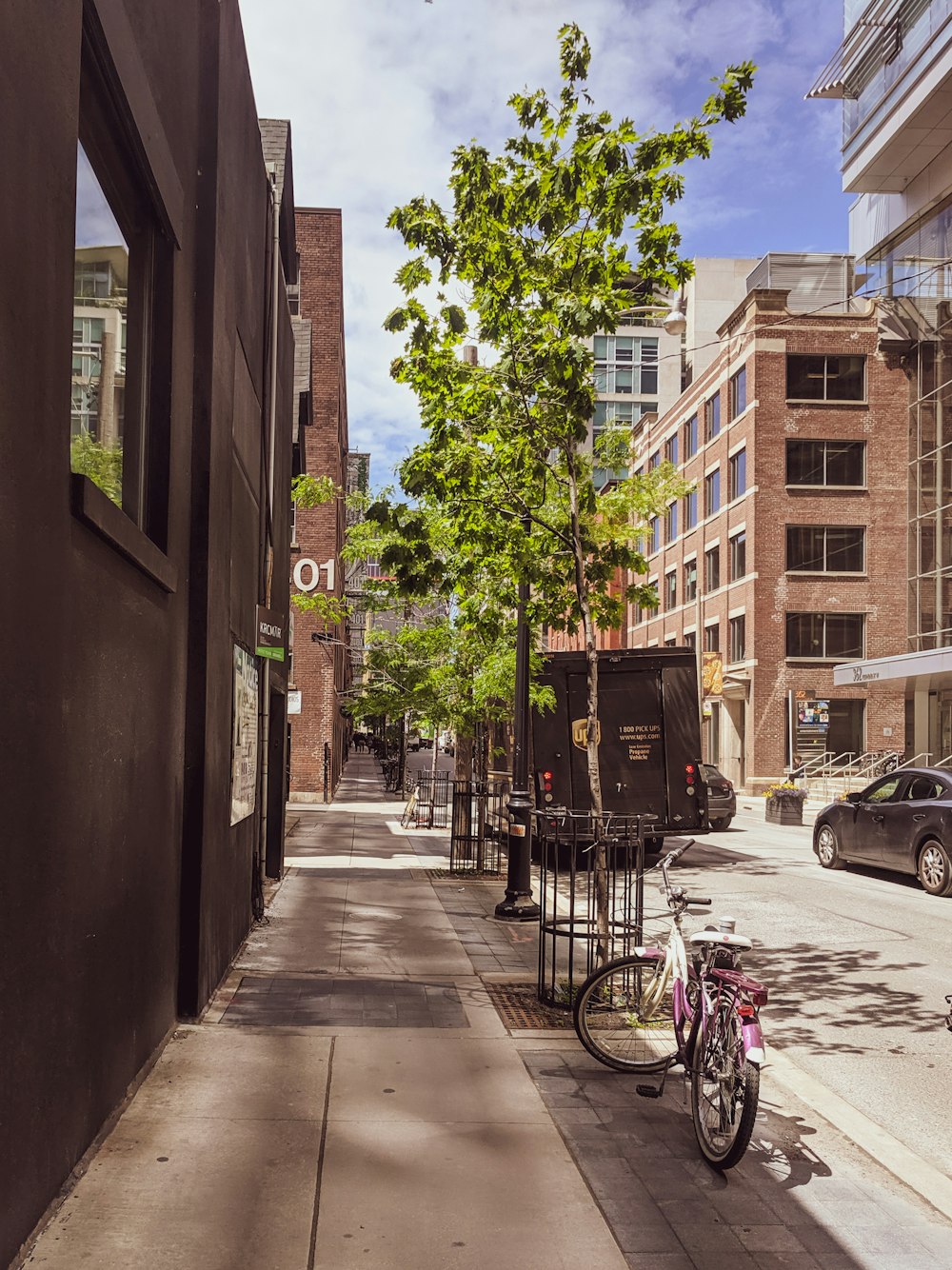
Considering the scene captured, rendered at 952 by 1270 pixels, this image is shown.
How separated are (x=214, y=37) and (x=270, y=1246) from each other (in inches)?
281

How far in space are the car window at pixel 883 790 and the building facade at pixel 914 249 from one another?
19587 millimetres

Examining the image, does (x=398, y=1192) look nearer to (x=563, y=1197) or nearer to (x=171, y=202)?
(x=563, y=1197)

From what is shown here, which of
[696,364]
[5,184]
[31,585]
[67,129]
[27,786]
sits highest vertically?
[696,364]

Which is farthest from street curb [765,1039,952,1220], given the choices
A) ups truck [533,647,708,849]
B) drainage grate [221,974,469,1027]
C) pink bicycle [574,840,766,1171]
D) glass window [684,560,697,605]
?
glass window [684,560,697,605]

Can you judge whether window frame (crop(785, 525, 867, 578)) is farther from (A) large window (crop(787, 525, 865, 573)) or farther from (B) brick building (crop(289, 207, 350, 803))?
(B) brick building (crop(289, 207, 350, 803))

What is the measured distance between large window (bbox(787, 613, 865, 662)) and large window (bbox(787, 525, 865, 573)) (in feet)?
5.93

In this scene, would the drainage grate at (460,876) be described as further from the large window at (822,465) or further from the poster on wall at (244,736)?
the large window at (822,465)

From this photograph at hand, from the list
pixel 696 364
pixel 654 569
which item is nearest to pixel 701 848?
pixel 654 569

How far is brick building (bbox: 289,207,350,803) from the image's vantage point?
1298 inches

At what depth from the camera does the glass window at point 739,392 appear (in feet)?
151

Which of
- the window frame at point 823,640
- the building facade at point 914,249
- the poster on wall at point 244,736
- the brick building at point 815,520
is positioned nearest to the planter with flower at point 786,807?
the building facade at point 914,249

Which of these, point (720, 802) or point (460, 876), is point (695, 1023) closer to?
point (460, 876)

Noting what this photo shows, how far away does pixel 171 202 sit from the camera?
6387 millimetres

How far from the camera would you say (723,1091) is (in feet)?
17.0
